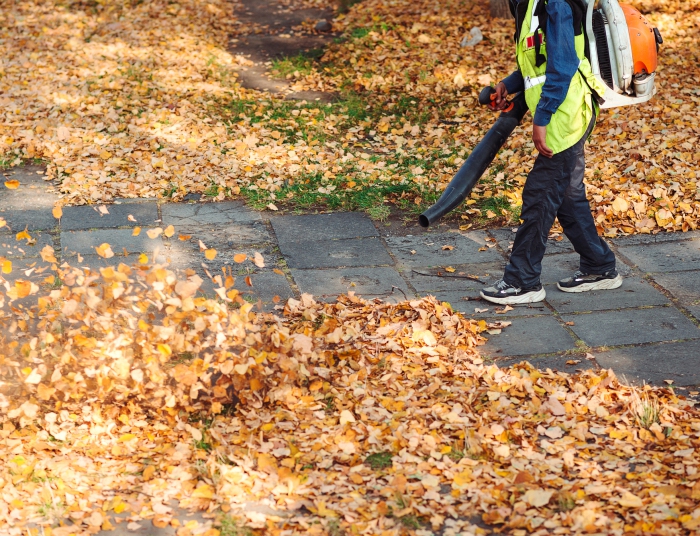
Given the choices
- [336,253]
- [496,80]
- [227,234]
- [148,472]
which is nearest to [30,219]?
[227,234]

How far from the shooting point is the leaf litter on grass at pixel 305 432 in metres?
3.11

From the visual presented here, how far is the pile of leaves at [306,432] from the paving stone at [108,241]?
1.27 metres

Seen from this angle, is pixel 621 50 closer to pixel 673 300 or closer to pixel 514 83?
pixel 514 83

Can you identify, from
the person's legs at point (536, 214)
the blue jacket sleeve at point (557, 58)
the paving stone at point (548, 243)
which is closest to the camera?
the blue jacket sleeve at point (557, 58)

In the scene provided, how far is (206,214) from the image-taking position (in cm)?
628

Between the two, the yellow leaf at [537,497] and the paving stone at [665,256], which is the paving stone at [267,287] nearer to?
the yellow leaf at [537,497]

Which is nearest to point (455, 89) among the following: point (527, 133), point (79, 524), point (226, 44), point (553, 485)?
point (527, 133)

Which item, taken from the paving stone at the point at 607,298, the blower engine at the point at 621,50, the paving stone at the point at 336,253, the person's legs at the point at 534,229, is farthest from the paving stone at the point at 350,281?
the blower engine at the point at 621,50

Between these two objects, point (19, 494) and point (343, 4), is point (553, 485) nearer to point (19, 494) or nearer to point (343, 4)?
point (19, 494)

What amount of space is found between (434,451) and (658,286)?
2.44m

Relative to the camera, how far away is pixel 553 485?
10.7 ft

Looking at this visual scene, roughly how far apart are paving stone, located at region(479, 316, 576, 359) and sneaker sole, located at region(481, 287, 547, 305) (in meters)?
0.18

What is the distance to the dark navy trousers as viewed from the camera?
460cm

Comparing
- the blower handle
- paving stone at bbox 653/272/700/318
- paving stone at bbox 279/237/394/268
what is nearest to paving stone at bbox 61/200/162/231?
paving stone at bbox 279/237/394/268
